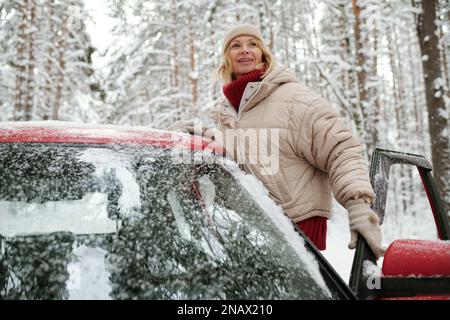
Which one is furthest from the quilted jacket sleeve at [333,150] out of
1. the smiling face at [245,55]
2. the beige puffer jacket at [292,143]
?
the smiling face at [245,55]

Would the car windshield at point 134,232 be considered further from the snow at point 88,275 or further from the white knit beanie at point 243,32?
the white knit beanie at point 243,32

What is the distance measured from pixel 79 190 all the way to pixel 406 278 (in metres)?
1.33

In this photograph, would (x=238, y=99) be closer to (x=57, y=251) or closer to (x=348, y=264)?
(x=57, y=251)

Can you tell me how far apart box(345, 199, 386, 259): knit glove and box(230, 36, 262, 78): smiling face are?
4.83ft

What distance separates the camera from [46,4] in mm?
17438

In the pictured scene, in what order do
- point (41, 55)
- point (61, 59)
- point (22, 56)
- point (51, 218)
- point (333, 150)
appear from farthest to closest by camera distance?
point (61, 59) → point (41, 55) → point (22, 56) → point (333, 150) → point (51, 218)

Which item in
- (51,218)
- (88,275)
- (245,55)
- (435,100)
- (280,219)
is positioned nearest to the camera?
(88,275)

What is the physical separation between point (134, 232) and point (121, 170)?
0.39m

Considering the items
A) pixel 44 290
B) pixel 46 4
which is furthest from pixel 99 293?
pixel 46 4

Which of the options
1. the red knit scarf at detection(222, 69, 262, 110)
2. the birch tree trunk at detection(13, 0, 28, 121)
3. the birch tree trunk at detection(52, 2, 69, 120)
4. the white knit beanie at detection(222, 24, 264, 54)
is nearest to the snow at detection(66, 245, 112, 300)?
the red knit scarf at detection(222, 69, 262, 110)

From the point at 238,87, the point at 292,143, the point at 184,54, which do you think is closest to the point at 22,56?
the point at 184,54

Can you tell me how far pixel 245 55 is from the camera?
126 inches

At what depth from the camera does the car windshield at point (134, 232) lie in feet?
4.29

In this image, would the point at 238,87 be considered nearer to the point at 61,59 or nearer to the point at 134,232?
the point at 134,232
